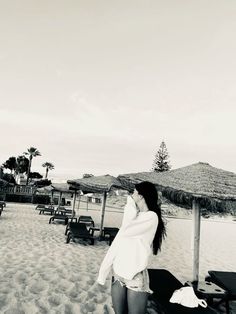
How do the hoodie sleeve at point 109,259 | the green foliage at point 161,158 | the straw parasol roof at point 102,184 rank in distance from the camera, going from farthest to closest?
the green foliage at point 161,158, the straw parasol roof at point 102,184, the hoodie sleeve at point 109,259

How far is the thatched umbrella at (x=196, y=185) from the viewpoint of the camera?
A: 4488mm

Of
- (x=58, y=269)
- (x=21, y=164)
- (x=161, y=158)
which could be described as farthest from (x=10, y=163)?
(x=58, y=269)

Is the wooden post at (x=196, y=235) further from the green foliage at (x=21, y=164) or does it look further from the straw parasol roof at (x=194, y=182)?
the green foliage at (x=21, y=164)

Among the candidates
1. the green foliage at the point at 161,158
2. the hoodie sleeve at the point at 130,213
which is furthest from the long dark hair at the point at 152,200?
the green foliage at the point at 161,158

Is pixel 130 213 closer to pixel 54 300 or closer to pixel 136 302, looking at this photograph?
pixel 136 302

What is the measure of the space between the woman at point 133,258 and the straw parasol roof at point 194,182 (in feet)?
7.41

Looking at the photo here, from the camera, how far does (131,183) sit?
15.4 feet

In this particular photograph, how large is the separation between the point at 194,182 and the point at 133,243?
2828 millimetres

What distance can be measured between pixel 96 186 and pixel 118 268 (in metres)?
7.70

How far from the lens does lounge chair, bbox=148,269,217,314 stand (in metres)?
3.49

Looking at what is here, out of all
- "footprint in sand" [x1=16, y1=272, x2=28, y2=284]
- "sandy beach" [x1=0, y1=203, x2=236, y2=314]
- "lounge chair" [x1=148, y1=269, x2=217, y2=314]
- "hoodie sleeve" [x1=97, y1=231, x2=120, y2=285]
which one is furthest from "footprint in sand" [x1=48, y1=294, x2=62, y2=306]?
"hoodie sleeve" [x1=97, y1=231, x2=120, y2=285]

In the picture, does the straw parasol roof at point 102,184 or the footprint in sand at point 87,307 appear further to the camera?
the straw parasol roof at point 102,184

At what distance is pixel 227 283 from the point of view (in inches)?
192

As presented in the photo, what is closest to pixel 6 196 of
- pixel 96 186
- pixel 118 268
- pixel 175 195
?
pixel 96 186
